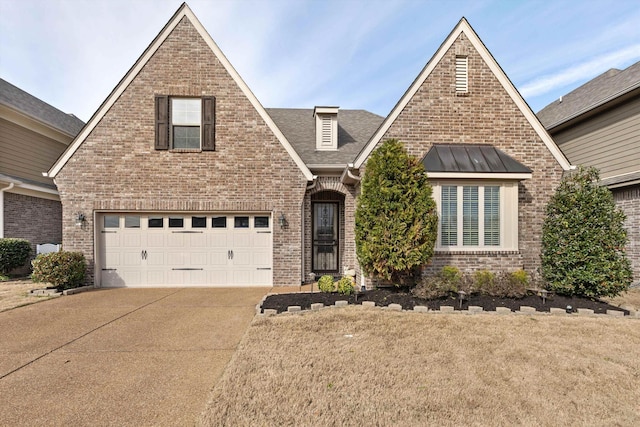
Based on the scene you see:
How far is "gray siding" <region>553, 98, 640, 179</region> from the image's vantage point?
9969mm

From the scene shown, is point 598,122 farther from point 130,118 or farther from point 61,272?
point 61,272

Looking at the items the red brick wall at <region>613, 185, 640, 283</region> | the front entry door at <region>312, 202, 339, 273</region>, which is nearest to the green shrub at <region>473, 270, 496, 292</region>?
the front entry door at <region>312, 202, 339, 273</region>

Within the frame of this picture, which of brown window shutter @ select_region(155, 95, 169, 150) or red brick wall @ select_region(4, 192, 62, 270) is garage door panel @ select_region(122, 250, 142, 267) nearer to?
brown window shutter @ select_region(155, 95, 169, 150)

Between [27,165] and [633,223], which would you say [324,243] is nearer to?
[633,223]

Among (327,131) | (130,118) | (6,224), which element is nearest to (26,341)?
(130,118)

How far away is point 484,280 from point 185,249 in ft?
26.4

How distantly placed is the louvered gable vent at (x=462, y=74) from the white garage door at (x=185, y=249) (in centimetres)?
645

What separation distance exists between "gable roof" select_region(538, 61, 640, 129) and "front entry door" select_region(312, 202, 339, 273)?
9.84 metres

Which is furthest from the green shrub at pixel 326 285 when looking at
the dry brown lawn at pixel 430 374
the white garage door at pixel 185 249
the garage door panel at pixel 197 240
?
the garage door panel at pixel 197 240

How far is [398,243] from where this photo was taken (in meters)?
7.00

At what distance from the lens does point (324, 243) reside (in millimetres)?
10797

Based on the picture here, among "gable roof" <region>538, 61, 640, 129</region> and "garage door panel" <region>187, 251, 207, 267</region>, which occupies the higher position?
"gable roof" <region>538, 61, 640, 129</region>

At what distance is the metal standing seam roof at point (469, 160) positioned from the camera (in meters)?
7.69

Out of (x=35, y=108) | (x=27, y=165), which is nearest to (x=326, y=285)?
(x=27, y=165)
